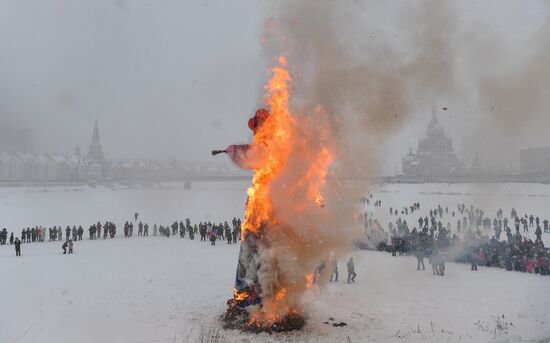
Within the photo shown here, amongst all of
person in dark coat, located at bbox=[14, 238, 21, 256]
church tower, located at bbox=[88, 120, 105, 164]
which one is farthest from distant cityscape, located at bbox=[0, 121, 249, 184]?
person in dark coat, located at bbox=[14, 238, 21, 256]

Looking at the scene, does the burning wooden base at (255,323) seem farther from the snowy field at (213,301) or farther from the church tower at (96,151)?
the church tower at (96,151)

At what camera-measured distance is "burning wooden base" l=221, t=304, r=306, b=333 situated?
1181 cm

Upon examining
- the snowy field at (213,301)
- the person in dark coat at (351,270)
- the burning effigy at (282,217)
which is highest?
the burning effigy at (282,217)

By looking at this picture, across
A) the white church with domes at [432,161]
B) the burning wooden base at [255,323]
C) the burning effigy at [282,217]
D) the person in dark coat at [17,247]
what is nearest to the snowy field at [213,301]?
the burning wooden base at [255,323]

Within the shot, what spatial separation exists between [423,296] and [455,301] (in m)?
1.10

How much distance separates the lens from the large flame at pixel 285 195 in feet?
39.5

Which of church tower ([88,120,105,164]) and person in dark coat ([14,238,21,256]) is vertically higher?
church tower ([88,120,105,164])

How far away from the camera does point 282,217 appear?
40.3 feet

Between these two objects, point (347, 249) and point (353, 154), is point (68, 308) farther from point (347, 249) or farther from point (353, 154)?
point (353, 154)

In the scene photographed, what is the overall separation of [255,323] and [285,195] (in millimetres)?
3750

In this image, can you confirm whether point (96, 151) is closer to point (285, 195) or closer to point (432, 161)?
point (432, 161)

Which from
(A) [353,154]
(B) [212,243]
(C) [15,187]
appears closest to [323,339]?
(A) [353,154]

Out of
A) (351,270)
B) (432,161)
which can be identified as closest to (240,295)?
(351,270)

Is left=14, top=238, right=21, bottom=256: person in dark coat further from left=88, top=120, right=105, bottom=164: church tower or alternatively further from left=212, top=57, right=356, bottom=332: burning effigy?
left=88, top=120, right=105, bottom=164: church tower
